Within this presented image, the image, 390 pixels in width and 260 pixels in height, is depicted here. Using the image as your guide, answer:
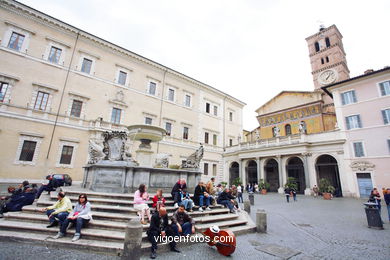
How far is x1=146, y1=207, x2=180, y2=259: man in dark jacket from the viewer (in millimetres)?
4227

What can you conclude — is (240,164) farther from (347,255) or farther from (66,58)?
(66,58)

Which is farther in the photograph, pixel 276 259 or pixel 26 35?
pixel 26 35

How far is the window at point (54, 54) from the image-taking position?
17.6m

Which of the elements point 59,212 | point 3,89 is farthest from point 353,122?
point 3,89

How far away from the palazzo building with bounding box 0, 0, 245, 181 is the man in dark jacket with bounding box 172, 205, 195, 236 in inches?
600

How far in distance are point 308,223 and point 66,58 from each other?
23.1 meters

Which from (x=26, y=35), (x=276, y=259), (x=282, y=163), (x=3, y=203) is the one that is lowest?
(x=276, y=259)

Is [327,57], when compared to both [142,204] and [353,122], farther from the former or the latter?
[142,204]

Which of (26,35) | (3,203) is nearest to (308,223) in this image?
(3,203)

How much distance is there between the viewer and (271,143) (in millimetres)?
23906

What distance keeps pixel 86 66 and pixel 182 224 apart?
66.7 ft

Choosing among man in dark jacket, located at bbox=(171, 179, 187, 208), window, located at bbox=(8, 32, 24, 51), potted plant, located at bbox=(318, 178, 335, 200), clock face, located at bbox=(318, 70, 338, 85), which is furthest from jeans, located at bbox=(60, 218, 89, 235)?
clock face, located at bbox=(318, 70, 338, 85)

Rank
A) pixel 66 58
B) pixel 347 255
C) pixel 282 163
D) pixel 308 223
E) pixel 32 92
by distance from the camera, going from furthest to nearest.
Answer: pixel 282 163 < pixel 66 58 < pixel 32 92 < pixel 308 223 < pixel 347 255

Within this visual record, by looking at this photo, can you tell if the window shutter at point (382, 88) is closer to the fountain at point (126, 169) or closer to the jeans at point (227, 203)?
A: the fountain at point (126, 169)
